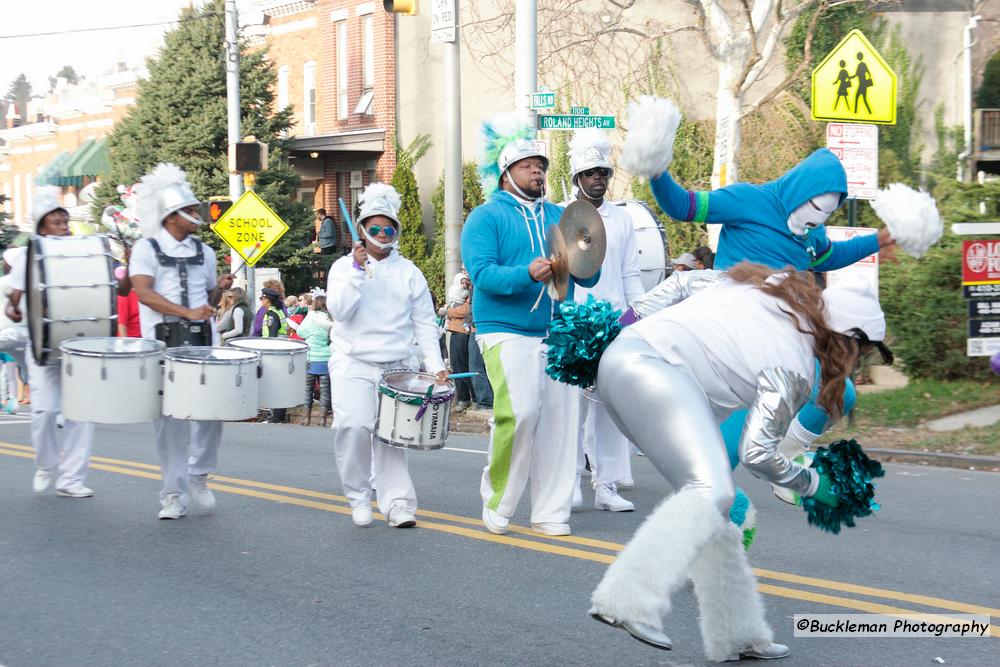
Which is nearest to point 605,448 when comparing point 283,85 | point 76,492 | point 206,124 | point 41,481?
point 76,492

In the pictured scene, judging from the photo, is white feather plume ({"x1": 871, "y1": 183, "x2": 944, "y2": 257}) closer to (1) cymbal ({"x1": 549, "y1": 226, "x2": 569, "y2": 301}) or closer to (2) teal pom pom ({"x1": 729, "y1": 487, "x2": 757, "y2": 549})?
(1) cymbal ({"x1": 549, "y1": 226, "x2": 569, "y2": 301})

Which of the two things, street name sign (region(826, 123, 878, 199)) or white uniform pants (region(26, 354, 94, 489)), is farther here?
street name sign (region(826, 123, 878, 199))

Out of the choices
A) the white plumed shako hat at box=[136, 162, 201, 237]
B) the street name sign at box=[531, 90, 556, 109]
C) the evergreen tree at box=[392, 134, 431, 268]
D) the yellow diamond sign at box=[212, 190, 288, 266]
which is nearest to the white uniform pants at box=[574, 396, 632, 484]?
the white plumed shako hat at box=[136, 162, 201, 237]

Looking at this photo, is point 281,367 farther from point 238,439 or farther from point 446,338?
point 446,338

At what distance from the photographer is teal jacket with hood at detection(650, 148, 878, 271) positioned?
20.9 feet

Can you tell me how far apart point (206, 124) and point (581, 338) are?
28445mm

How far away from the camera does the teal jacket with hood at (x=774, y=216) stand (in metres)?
6.37

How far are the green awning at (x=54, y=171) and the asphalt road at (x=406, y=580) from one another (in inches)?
1703

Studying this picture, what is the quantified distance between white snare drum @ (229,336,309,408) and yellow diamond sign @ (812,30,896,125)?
6685 millimetres

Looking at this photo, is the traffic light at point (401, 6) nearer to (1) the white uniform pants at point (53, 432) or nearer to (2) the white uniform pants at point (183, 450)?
(1) the white uniform pants at point (53, 432)

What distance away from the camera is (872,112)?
12.9m

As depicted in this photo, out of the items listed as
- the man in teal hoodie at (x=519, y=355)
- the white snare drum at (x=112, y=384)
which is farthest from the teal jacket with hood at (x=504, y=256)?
the white snare drum at (x=112, y=384)

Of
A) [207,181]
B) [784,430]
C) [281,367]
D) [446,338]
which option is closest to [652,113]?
[784,430]

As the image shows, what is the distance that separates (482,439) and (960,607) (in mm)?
8649
